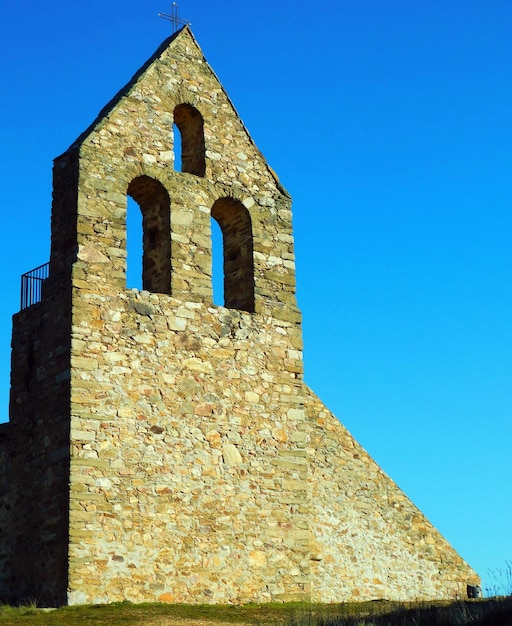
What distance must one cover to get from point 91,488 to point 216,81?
7.92 metres

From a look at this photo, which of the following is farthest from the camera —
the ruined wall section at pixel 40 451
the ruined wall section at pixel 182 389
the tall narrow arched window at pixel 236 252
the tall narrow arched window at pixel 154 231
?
the tall narrow arched window at pixel 236 252

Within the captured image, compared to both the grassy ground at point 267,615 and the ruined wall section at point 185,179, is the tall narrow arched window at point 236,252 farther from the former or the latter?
the grassy ground at point 267,615

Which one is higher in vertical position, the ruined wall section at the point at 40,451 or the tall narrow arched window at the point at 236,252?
the tall narrow arched window at the point at 236,252

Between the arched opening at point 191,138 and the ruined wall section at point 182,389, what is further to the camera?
the arched opening at point 191,138

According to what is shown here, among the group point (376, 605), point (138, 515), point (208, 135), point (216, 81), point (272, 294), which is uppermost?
point (216, 81)

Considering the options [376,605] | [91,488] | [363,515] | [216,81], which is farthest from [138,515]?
[216,81]

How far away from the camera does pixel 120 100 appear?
1792 centimetres

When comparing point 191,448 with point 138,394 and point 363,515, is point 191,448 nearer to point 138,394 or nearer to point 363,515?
point 138,394

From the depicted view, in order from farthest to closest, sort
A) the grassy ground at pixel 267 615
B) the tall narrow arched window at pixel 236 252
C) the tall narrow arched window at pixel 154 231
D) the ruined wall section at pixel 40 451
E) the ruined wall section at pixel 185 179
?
the tall narrow arched window at pixel 236 252, the tall narrow arched window at pixel 154 231, the ruined wall section at pixel 185 179, the ruined wall section at pixel 40 451, the grassy ground at pixel 267 615

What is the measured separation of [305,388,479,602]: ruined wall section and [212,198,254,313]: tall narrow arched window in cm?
219

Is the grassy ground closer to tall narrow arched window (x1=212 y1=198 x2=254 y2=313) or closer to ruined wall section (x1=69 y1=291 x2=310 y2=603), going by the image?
ruined wall section (x1=69 y1=291 x2=310 y2=603)

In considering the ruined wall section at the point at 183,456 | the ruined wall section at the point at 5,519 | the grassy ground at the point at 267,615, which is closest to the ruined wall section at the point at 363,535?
the ruined wall section at the point at 183,456

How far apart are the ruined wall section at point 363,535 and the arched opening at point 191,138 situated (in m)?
4.50

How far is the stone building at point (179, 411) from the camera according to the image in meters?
15.9
